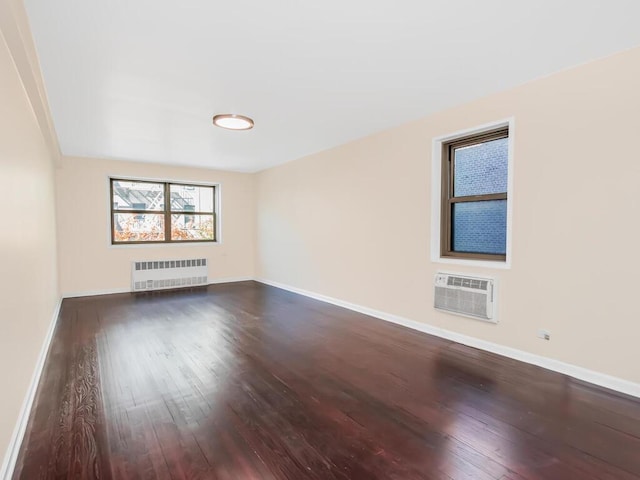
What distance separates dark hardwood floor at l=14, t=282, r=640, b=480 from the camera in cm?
168

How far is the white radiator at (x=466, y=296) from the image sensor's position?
3145 mm

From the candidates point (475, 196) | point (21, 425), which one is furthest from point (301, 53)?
point (21, 425)

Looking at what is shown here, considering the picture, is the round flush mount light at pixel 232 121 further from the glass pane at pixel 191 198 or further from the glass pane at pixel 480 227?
the glass pane at pixel 191 198

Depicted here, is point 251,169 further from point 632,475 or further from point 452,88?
point 632,475

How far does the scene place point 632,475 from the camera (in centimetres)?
162

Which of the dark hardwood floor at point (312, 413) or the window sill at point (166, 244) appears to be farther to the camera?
the window sill at point (166, 244)

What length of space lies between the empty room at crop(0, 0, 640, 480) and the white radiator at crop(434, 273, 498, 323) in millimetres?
21

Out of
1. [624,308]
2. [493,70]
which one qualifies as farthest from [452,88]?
[624,308]

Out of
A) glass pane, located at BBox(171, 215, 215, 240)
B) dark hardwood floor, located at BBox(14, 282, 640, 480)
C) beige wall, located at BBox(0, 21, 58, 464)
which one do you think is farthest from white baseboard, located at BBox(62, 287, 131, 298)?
beige wall, located at BBox(0, 21, 58, 464)

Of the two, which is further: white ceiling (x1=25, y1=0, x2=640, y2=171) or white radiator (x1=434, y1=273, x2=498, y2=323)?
white radiator (x1=434, y1=273, x2=498, y2=323)

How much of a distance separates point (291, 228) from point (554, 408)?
4734 millimetres

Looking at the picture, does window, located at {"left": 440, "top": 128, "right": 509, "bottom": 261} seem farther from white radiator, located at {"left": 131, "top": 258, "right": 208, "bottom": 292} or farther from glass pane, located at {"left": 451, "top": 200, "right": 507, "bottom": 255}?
white radiator, located at {"left": 131, "top": 258, "right": 208, "bottom": 292}

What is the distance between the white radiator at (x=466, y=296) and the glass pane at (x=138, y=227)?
542 cm

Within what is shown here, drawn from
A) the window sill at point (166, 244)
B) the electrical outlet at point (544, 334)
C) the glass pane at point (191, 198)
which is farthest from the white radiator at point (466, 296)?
the glass pane at point (191, 198)
